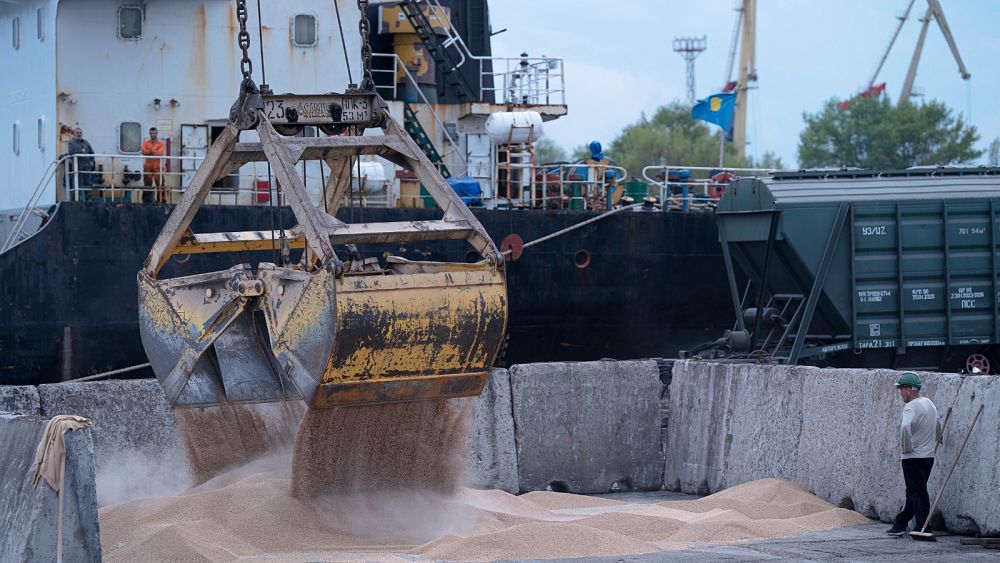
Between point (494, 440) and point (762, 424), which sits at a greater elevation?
point (762, 424)

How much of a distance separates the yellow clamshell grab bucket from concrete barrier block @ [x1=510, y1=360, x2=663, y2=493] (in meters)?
3.26

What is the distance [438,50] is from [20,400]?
13.7 meters

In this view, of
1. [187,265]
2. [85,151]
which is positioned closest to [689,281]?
[187,265]

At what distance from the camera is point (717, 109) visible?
89.4 feet

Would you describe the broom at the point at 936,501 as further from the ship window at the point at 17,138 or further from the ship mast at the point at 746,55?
the ship mast at the point at 746,55

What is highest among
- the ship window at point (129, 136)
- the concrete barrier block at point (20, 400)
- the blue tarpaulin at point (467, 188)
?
the ship window at point (129, 136)

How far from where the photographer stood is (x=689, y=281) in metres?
23.9

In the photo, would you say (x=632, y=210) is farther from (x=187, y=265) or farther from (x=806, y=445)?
(x=806, y=445)

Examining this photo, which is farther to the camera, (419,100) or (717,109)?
(717,109)

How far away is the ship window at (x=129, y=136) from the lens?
21172mm

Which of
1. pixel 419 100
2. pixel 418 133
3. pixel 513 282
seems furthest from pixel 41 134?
pixel 513 282

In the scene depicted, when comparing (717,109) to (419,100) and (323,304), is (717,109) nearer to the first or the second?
(419,100)

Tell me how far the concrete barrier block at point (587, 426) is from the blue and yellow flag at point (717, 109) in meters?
13.1

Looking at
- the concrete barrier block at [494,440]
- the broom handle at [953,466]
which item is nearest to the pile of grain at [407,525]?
the broom handle at [953,466]
